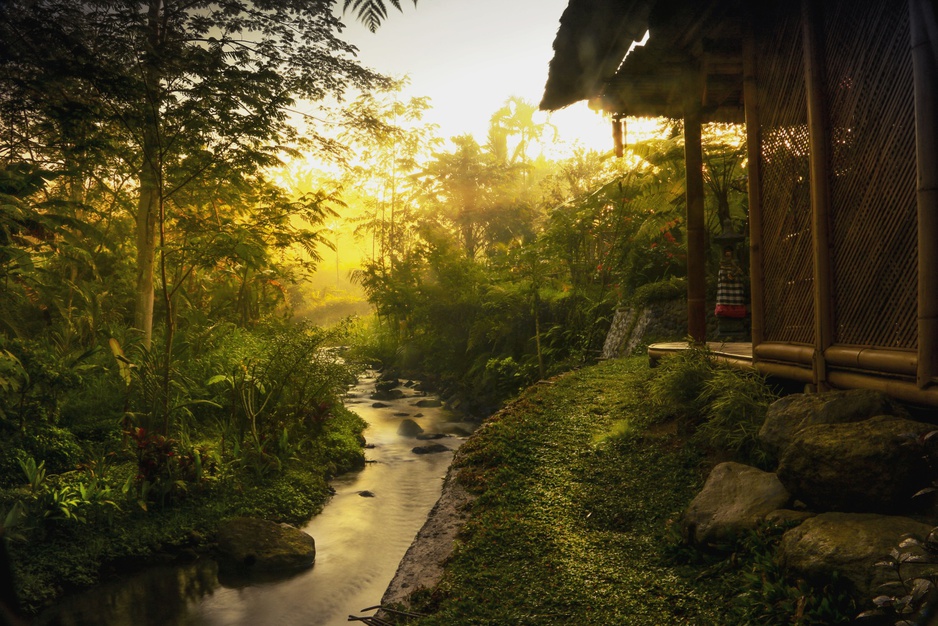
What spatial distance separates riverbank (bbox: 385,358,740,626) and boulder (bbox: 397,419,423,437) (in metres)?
4.51

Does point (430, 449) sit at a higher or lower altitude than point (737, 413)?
lower

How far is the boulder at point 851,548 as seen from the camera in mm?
2734

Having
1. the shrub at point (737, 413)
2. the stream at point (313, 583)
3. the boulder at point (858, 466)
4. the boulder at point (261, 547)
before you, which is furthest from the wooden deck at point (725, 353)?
the boulder at point (261, 547)

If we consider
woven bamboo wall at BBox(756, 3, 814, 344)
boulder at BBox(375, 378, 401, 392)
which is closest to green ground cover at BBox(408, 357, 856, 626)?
woven bamboo wall at BBox(756, 3, 814, 344)

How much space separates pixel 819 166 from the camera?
14.3ft

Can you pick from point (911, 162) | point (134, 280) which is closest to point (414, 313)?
point (134, 280)

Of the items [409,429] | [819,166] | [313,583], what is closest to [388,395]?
[409,429]

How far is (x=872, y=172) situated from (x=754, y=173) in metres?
1.58

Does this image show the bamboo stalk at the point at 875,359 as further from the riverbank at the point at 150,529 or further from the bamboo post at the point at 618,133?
the riverbank at the point at 150,529

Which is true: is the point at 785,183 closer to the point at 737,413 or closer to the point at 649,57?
the point at 737,413

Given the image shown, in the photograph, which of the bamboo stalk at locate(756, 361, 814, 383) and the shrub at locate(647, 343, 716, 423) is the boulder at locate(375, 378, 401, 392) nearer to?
the shrub at locate(647, 343, 716, 423)

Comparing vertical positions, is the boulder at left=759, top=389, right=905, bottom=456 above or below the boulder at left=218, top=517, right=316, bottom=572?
above

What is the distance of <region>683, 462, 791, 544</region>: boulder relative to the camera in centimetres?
370

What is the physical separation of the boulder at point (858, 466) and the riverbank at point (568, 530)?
77cm
